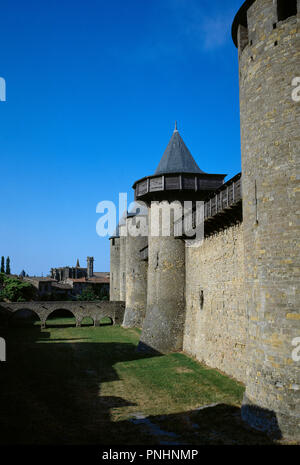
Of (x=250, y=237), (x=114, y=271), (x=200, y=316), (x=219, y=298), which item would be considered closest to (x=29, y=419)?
(x=250, y=237)

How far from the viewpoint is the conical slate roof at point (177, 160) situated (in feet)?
71.1

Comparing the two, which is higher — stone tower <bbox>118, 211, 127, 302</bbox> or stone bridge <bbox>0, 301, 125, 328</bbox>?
stone tower <bbox>118, 211, 127, 302</bbox>

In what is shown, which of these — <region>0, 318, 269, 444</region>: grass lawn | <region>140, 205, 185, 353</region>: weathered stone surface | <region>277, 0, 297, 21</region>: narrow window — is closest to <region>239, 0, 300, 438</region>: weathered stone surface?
<region>277, 0, 297, 21</region>: narrow window

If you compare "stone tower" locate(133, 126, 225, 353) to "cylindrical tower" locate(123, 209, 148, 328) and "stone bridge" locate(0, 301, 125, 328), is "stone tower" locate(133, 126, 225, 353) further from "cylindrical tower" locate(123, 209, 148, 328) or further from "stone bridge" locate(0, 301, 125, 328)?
"stone bridge" locate(0, 301, 125, 328)

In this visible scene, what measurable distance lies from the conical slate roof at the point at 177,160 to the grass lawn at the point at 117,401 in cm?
999

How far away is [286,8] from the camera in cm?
913

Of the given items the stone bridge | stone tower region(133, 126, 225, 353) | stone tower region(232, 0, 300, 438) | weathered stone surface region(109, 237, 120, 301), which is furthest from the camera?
weathered stone surface region(109, 237, 120, 301)

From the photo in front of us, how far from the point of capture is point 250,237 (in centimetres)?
953

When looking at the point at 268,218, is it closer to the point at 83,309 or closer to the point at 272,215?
the point at 272,215

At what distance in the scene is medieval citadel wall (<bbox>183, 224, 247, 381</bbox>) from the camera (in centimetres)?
1326

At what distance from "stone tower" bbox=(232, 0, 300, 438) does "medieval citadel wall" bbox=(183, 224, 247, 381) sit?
3.81m

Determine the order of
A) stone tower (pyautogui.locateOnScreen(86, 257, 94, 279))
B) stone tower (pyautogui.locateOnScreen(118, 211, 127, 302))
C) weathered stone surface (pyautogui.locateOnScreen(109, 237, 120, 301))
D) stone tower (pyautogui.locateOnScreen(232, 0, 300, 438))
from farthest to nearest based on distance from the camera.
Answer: stone tower (pyautogui.locateOnScreen(86, 257, 94, 279)) < weathered stone surface (pyautogui.locateOnScreen(109, 237, 120, 301)) < stone tower (pyautogui.locateOnScreen(118, 211, 127, 302)) < stone tower (pyautogui.locateOnScreen(232, 0, 300, 438))

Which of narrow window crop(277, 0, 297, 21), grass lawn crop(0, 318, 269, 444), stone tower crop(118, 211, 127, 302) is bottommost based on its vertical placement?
grass lawn crop(0, 318, 269, 444)

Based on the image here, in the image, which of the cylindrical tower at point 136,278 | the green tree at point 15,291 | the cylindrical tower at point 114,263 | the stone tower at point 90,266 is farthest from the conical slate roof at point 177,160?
the stone tower at point 90,266
